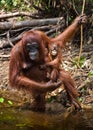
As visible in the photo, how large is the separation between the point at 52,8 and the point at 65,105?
8.38 feet

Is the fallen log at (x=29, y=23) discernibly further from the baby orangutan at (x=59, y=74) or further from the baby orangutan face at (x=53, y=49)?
the baby orangutan at (x=59, y=74)

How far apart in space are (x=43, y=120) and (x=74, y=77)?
1.42 meters

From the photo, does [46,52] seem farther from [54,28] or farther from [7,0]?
[7,0]

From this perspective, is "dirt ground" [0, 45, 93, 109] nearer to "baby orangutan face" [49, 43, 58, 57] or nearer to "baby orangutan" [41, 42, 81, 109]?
"baby orangutan" [41, 42, 81, 109]

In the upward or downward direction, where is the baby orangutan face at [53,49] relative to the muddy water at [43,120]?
upward

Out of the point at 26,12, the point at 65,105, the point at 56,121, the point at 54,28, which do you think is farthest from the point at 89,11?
the point at 56,121

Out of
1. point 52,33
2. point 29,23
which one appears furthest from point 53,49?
point 29,23

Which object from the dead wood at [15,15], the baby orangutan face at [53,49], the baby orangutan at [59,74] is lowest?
the baby orangutan at [59,74]

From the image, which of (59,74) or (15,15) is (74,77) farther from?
(15,15)

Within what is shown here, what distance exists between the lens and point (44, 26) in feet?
25.8

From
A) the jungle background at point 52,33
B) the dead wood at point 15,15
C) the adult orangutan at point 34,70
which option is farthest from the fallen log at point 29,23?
the adult orangutan at point 34,70

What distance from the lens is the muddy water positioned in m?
4.93

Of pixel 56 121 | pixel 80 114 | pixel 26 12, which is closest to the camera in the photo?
Result: pixel 56 121

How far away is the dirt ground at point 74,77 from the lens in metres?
6.21
